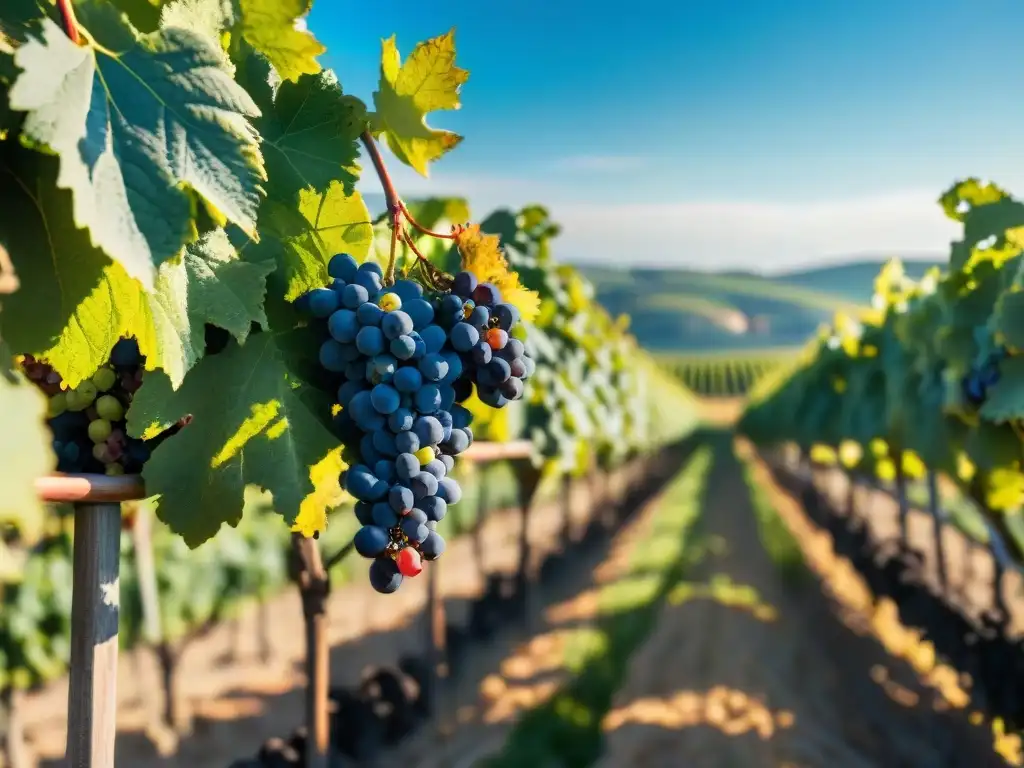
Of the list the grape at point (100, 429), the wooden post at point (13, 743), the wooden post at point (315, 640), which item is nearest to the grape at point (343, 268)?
the grape at point (100, 429)

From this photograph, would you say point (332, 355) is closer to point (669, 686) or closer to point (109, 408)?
point (109, 408)

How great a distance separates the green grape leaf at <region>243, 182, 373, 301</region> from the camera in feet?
5.30

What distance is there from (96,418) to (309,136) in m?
0.72

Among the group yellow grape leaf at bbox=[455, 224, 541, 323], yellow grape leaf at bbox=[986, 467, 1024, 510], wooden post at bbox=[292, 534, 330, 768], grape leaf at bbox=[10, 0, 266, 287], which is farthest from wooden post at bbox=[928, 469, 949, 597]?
grape leaf at bbox=[10, 0, 266, 287]

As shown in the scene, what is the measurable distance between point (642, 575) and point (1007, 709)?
7222 millimetres

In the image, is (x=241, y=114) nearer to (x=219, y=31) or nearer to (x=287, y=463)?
(x=219, y=31)

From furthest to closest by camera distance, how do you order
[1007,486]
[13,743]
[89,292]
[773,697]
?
[773,697], [13,743], [1007,486], [89,292]

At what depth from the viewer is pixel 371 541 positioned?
1.55 meters

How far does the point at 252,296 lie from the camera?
1467 millimetres

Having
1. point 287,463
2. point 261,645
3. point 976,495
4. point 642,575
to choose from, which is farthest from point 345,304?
point 642,575

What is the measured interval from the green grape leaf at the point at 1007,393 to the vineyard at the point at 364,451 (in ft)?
0.04

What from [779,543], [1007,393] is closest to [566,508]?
[779,543]

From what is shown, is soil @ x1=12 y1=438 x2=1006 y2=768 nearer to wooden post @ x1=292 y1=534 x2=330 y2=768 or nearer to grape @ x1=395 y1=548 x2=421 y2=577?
wooden post @ x1=292 y1=534 x2=330 y2=768

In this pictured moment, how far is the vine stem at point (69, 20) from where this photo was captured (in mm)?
1080
